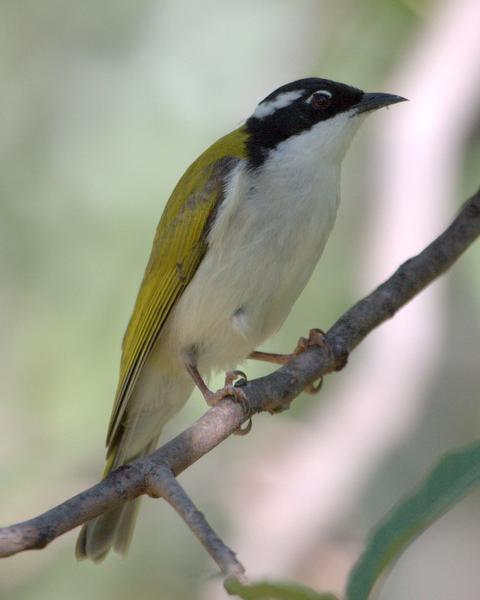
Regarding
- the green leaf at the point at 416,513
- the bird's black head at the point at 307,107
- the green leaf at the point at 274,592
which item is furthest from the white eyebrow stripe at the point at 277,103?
the green leaf at the point at 274,592

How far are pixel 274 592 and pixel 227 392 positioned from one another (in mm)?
2064

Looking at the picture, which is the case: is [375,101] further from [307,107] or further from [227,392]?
[227,392]

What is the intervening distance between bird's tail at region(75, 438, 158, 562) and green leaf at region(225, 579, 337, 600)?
2746 millimetres

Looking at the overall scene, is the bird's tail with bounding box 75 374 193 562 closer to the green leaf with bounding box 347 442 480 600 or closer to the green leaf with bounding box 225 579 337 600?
the green leaf with bounding box 347 442 480 600

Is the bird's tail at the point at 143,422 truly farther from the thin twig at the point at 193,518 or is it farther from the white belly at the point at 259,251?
the thin twig at the point at 193,518

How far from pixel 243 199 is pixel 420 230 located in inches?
44.7

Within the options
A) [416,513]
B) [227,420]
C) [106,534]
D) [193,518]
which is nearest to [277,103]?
[227,420]

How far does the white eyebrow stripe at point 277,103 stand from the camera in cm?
472

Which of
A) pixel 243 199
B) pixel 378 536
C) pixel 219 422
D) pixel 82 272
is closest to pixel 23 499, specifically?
pixel 82 272

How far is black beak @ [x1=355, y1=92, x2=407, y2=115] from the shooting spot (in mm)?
4546

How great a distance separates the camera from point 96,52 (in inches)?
301

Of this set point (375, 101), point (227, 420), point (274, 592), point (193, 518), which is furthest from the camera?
point (375, 101)

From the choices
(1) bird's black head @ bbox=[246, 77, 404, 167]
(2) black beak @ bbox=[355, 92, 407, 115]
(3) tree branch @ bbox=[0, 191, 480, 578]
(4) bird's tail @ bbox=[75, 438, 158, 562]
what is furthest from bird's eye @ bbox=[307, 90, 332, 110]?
(4) bird's tail @ bbox=[75, 438, 158, 562]

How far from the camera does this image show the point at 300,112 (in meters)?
4.68
